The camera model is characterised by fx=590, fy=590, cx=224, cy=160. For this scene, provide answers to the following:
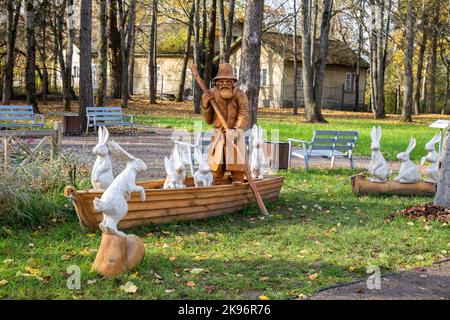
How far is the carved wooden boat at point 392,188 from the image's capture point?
10.7m

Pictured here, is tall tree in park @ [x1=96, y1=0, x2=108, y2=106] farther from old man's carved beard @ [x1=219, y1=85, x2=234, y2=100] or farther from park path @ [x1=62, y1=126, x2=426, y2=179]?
old man's carved beard @ [x1=219, y1=85, x2=234, y2=100]

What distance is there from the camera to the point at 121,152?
19.5 feet

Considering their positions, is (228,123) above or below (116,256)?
above

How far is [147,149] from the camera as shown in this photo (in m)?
16.6

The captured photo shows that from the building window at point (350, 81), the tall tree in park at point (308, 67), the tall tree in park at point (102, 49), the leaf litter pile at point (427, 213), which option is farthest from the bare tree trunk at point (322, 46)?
the leaf litter pile at point (427, 213)

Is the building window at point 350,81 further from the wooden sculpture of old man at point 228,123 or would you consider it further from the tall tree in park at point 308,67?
the wooden sculpture of old man at point 228,123

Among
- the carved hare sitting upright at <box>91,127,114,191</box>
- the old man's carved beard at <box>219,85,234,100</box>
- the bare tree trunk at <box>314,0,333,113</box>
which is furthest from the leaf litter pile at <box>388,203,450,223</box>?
the bare tree trunk at <box>314,0,333,113</box>

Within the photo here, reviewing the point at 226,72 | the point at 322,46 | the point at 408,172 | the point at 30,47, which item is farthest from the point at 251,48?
the point at 322,46

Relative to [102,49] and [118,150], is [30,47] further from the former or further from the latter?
[118,150]

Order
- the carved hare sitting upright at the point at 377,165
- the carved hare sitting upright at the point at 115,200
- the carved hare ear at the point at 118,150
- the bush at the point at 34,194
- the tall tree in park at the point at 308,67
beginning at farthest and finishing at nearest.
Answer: the tall tree in park at the point at 308,67 → the carved hare sitting upright at the point at 377,165 → the bush at the point at 34,194 → the carved hare ear at the point at 118,150 → the carved hare sitting upright at the point at 115,200

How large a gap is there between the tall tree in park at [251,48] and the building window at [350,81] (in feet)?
119

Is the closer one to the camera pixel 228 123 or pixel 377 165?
pixel 228 123

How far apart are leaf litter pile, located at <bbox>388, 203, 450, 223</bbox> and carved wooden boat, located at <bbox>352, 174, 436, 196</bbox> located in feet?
5.28

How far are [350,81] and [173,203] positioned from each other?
44065 millimetres
